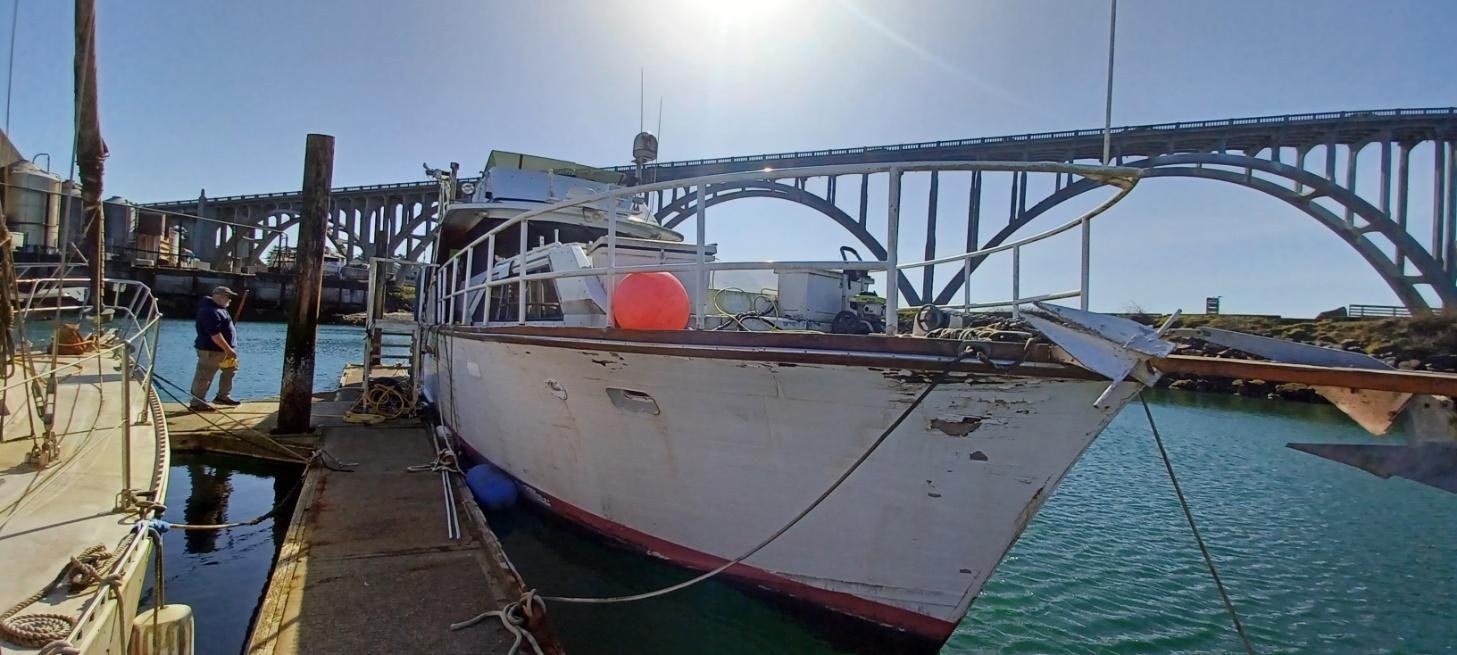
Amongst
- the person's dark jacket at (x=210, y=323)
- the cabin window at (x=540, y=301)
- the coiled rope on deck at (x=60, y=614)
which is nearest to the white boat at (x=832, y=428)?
the cabin window at (x=540, y=301)

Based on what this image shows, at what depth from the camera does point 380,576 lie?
4.19 meters

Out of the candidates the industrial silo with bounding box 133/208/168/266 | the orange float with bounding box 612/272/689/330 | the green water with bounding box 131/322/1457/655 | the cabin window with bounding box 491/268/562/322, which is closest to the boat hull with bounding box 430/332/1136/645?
the orange float with bounding box 612/272/689/330

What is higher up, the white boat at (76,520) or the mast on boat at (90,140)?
the mast on boat at (90,140)

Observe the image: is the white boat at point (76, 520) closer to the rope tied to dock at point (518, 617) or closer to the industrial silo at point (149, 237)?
the rope tied to dock at point (518, 617)

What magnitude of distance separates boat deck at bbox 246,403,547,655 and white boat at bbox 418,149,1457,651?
1.04 m

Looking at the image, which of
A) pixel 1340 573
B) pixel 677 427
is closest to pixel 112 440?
pixel 677 427

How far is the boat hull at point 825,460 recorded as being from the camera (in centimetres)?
337

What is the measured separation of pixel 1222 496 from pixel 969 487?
8.26 metres

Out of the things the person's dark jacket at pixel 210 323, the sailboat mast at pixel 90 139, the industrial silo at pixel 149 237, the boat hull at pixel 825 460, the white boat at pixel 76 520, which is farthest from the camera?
the industrial silo at pixel 149 237

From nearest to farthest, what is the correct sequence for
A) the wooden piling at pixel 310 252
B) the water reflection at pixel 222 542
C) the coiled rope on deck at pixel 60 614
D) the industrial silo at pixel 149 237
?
the coiled rope on deck at pixel 60 614, the water reflection at pixel 222 542, the wooden piling at pixel 310 252, the industrial silo at pixel 149 237

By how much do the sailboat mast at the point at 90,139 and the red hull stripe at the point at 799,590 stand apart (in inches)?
196

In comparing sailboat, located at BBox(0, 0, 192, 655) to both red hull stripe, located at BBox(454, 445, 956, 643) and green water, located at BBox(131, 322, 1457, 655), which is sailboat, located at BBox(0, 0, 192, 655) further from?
red hull stripe, located at BBox(454, 445, 956, 643)

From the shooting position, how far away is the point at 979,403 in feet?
11.0

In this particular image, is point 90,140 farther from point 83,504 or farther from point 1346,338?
point 1346,338
